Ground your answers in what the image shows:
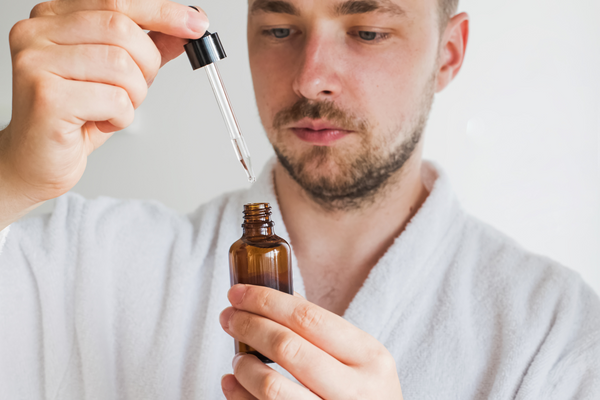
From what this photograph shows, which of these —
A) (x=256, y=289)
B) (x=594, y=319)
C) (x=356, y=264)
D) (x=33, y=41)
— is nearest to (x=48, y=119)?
(x=33, y=41)

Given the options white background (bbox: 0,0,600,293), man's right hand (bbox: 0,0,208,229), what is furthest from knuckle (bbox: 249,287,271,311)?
white background (bbox: 0,0,600,293)

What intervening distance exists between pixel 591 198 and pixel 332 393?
125 cm

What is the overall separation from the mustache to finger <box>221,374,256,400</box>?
54 cm

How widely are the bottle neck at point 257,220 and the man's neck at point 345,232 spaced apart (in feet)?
1.67

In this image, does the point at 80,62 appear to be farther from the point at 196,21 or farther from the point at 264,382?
the point at 264,382

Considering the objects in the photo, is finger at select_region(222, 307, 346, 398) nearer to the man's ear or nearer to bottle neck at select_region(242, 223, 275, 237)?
bottle neck at select_region(242, 223, 275, 237)

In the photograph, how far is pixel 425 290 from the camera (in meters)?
1.01

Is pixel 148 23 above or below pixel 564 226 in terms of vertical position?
above

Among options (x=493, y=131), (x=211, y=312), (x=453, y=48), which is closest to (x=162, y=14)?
(x=211, y=312)

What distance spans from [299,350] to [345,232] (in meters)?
0.60

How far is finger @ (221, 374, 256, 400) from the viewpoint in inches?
23.7

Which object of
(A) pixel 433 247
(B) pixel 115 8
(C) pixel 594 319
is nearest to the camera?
(B) pixel 115 8

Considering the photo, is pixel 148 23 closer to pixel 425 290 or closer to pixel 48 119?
pixel 48 119

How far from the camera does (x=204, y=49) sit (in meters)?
0.59
